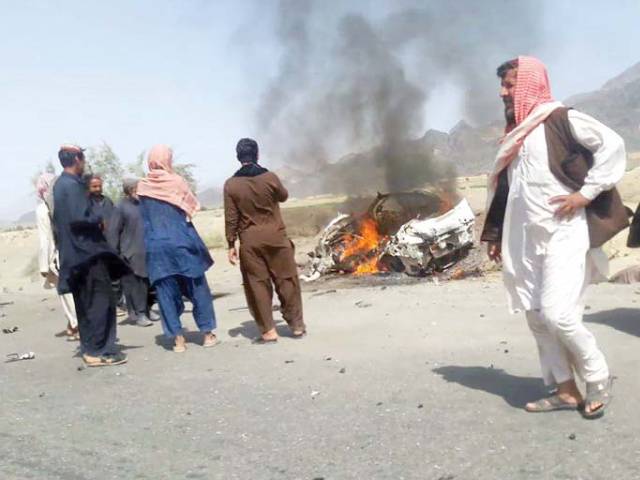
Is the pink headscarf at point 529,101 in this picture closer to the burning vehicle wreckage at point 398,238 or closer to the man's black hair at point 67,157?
the man's black hair at point 67,157

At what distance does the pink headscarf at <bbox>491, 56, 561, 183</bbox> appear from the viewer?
171 inches

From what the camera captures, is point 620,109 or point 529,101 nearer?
point 529,101

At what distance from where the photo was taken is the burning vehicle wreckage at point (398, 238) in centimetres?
1158

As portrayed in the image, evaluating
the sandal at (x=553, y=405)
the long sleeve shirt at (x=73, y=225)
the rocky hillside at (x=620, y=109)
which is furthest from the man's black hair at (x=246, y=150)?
the rocky hillside at (x=620, y=109)

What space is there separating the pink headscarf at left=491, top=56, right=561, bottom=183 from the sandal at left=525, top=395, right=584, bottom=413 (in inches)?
55.6

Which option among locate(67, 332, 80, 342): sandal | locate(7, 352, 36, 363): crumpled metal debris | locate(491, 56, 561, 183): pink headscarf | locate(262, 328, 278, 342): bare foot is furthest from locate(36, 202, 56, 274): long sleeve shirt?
locate(491, 56, 561, 183): pink headscarf

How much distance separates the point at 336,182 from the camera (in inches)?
800

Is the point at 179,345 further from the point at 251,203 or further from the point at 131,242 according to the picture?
the point at 131,242

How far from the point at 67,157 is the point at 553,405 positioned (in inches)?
179

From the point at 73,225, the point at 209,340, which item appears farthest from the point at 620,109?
the point at 73,225

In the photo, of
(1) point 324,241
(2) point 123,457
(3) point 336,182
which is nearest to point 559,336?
(2) point 123,457

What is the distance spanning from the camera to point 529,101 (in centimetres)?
438

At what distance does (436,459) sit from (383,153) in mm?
16864

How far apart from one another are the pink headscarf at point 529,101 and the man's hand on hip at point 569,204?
40 cm
